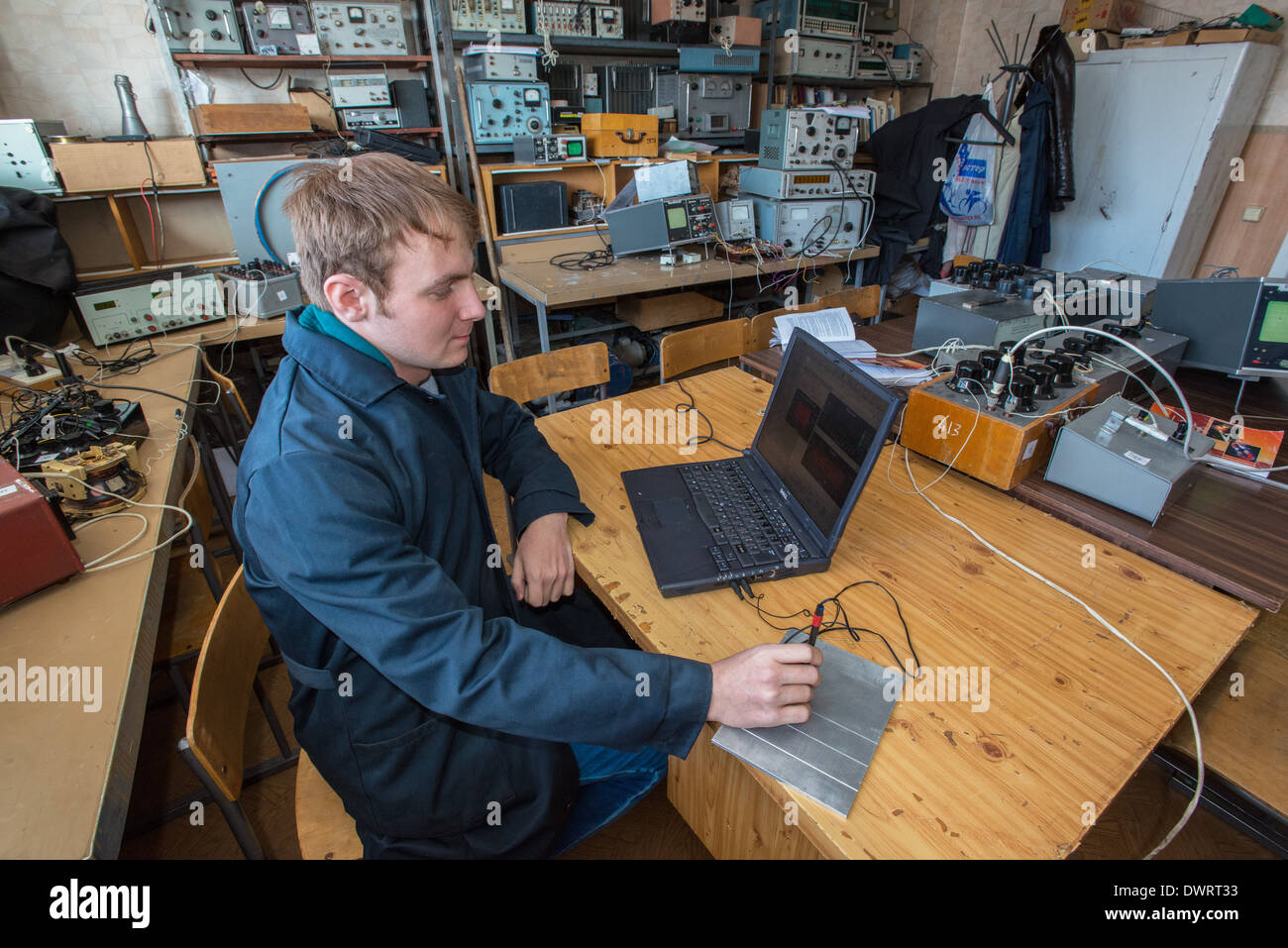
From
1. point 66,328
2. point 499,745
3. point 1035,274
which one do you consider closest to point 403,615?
point 499,745

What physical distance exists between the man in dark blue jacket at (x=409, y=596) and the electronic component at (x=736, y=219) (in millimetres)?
2838

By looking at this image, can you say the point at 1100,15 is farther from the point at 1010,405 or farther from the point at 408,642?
the point at 408,642

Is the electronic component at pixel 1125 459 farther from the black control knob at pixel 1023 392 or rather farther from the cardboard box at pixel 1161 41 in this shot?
the cardboard box at pixel 1161 41

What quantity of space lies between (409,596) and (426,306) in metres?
0.40

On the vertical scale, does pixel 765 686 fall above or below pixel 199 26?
below

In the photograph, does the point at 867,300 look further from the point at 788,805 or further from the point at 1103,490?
the point at 788,805

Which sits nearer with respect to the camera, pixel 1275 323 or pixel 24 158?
pixel 1275 323

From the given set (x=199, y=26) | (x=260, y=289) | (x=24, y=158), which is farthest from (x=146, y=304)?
(x=199, y=26)

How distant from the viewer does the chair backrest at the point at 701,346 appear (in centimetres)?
198

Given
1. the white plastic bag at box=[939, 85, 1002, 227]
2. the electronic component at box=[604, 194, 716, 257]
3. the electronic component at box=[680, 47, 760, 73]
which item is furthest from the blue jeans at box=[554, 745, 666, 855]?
the electronic component at box=[680, 47, 760, 73]

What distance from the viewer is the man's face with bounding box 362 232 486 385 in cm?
82

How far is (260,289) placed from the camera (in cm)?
243

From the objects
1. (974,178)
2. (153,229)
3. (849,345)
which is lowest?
(849,345)

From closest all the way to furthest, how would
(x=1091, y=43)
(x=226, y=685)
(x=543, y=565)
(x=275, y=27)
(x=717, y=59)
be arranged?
(x=226, y=685) → (x=543, y=565) → (x=275, y=27) → (x=1091, y=43) → (x=717, y=59)
